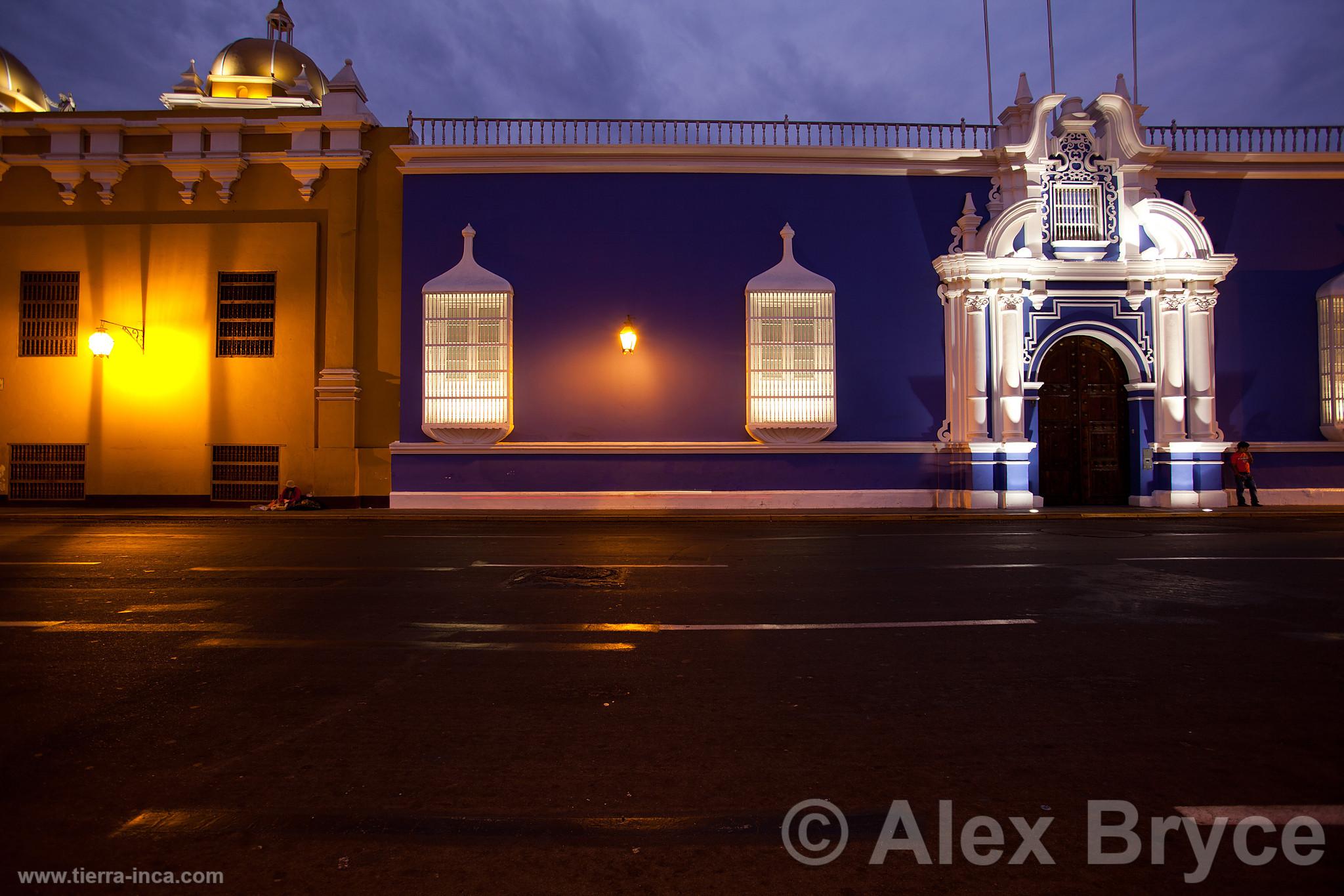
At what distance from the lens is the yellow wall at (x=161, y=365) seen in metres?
17.1

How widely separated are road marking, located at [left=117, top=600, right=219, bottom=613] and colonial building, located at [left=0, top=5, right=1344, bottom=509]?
9.99 metres

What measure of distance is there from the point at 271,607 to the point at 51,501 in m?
15.0

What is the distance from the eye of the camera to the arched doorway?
17.0m

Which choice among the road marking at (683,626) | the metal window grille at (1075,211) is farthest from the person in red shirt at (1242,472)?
the road marking at (683,626)

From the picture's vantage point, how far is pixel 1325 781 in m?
3.12

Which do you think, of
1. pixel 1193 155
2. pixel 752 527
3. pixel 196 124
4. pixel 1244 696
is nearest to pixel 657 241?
pixel 752 527

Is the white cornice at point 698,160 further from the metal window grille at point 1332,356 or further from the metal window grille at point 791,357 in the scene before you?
the metal window grille at point 1332,356

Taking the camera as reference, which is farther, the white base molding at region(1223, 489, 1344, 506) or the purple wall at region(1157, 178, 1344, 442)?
the purple wall at region(1157, 178, 1344, 442)

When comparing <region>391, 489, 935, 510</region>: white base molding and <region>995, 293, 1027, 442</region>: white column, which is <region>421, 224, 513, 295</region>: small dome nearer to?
<region>391, 489, 935, 510</region>: white base molding

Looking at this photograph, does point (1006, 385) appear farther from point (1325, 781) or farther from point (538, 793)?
point (538, 793)

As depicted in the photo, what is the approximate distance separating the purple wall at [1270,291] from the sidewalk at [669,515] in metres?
2.32

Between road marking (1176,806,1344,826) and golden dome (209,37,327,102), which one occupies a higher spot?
golden dome (209,37,327,102)

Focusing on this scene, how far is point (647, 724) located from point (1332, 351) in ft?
67.5

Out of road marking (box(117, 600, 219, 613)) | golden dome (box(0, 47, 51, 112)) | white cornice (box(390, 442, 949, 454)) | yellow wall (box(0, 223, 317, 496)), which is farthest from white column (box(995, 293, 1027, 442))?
golden dome (box(0, 47, 51, 112))
